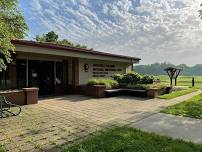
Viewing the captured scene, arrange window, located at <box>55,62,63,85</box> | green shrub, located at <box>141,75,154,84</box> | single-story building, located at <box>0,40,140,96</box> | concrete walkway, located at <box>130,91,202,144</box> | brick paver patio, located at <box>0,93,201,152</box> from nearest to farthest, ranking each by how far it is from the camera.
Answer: brick paver patio, located at <box>0,93,201,152</box> < concrete walkway, located at <box>130,91,202,144</box> < single-story building, located at <box>0,40,140,96</box> < window, located at <box>55,62,63,85</box> < green shrub, located at <box>141,75,154,84</box>

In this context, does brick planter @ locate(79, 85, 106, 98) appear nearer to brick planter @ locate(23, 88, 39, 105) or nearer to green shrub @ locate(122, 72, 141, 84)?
Result: green shrub @ locate(122, 72, 141, 84)

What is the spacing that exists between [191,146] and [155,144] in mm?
786

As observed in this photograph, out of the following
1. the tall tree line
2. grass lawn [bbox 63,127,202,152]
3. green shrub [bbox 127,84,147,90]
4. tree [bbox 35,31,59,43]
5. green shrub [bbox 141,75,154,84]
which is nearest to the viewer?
grass lawn [bbox 63,127,202,152]

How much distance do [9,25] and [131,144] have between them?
6.06 metres

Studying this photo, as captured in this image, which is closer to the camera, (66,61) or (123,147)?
(123,147)

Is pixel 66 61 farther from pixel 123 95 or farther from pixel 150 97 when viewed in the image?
pixel 150 97

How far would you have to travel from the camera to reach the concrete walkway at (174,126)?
6.03 metres

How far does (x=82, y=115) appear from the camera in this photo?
27.8 feet

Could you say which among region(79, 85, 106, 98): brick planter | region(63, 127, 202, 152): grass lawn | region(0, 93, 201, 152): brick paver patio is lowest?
region(63, 127, 202, 152): grass lawn

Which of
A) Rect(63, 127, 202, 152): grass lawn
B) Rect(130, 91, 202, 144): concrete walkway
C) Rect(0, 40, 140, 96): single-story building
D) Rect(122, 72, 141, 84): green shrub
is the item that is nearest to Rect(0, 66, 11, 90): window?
Rect(0, 40, 140, 96): single-story building

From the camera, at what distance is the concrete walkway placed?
6027mm

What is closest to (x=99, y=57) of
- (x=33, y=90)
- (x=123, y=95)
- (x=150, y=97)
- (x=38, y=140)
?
(x=123, y=95)

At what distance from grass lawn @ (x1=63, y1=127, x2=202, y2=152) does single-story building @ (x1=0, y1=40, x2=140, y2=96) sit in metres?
7.62

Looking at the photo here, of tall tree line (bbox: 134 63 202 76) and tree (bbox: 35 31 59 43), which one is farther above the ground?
tree (bbox: 35 31 59 43)
